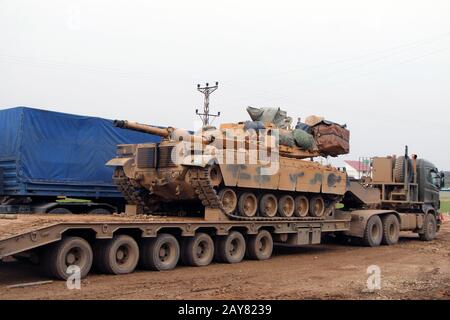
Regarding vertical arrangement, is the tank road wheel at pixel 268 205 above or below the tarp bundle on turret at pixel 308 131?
below

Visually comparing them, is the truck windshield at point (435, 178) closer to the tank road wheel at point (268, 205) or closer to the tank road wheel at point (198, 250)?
the tank road wheel at point (268, 205)

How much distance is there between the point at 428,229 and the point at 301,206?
7.85 metres

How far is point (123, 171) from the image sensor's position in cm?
1590

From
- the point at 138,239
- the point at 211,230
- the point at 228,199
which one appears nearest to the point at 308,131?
the point at 228,199

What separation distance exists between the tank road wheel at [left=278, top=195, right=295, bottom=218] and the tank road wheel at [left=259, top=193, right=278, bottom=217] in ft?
0.76

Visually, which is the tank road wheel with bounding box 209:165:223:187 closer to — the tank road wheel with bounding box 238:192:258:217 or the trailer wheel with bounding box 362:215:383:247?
the tank road wheel with bounding box 238:192:258:217

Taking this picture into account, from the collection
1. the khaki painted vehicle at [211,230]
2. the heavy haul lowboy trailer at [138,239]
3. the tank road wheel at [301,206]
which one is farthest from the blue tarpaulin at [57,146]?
the tank road wheel at [301,206]

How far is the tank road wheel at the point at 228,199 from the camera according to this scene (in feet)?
47.4

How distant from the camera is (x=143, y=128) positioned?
15125 millimetres

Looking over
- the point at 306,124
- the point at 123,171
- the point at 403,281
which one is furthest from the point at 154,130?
the point at 403,281

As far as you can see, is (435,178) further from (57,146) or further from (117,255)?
(117,255)

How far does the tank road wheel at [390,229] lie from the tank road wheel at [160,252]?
31.6 feet

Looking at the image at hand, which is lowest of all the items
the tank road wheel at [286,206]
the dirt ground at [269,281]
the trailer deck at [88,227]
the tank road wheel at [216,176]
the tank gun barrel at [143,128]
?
the dirt ground at [269,281]
